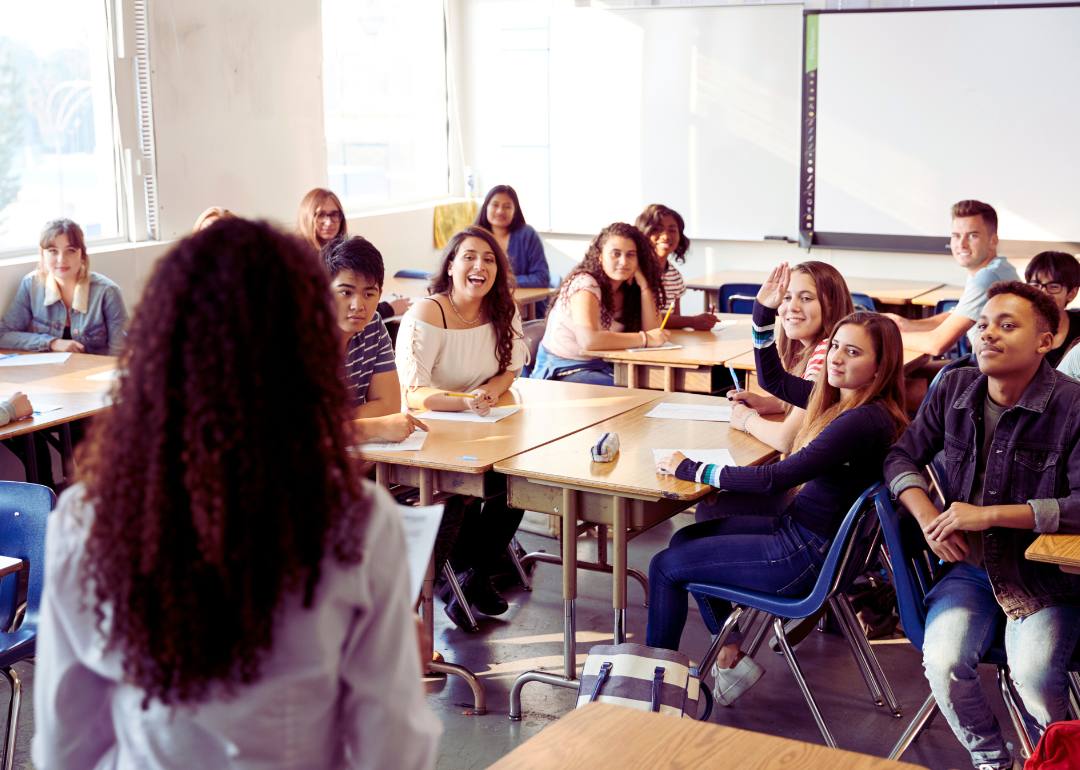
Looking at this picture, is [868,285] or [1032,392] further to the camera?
[868,285]

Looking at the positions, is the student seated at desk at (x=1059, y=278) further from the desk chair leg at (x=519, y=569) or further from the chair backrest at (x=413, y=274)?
the chair backrest at (x=413, y=274)

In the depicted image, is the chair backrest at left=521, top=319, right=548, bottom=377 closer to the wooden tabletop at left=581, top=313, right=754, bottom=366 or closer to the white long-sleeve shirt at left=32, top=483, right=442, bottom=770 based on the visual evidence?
the wooden tabletop at left=581, top=313, right=754, bottom=366

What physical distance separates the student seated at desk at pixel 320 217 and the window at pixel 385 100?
3.90 feet

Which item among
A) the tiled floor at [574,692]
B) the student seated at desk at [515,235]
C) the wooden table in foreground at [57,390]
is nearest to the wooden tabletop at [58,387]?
the wooden table in foreground at [57,390]

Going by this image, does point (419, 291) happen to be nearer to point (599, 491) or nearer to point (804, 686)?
point (599, 491)

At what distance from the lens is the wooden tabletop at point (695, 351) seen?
→ 13.8 ft

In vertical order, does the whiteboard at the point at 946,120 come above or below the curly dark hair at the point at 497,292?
above

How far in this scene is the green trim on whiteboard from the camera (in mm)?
6535

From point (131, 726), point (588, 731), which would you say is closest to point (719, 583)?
point (588, 731)

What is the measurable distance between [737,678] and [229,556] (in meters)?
2.16

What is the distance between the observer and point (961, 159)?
20.9ft

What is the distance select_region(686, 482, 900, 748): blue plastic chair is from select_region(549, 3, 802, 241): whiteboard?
468 centimetres

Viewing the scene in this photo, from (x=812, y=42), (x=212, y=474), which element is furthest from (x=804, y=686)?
(x=812, y=42)

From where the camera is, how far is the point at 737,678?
2783 millimetres
